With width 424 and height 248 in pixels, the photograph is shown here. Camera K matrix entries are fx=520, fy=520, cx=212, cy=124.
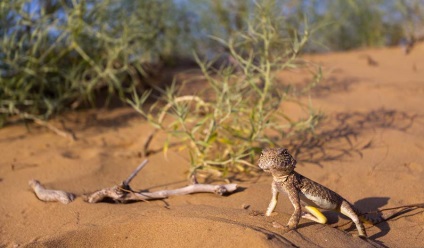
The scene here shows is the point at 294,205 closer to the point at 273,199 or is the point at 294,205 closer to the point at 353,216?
the point at 273,199

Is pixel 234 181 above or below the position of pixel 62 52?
below

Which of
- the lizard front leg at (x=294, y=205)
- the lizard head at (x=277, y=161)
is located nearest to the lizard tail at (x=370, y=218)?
the lizard front leg at (x=294, y=205)

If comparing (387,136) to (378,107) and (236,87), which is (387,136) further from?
(236,87)

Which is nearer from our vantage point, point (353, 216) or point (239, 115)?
point (353, 216)

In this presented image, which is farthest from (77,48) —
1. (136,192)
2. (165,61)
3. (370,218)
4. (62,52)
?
(370,218)

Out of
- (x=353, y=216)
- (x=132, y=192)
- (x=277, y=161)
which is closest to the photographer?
(x=277, y=161)

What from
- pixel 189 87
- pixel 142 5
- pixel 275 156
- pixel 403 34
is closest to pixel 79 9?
pixel 142 5

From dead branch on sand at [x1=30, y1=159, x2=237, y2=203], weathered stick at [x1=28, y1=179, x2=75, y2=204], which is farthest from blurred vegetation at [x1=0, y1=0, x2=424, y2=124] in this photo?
dead branch on sand at [x1=30, y1=159, x2=237, y2=203]
